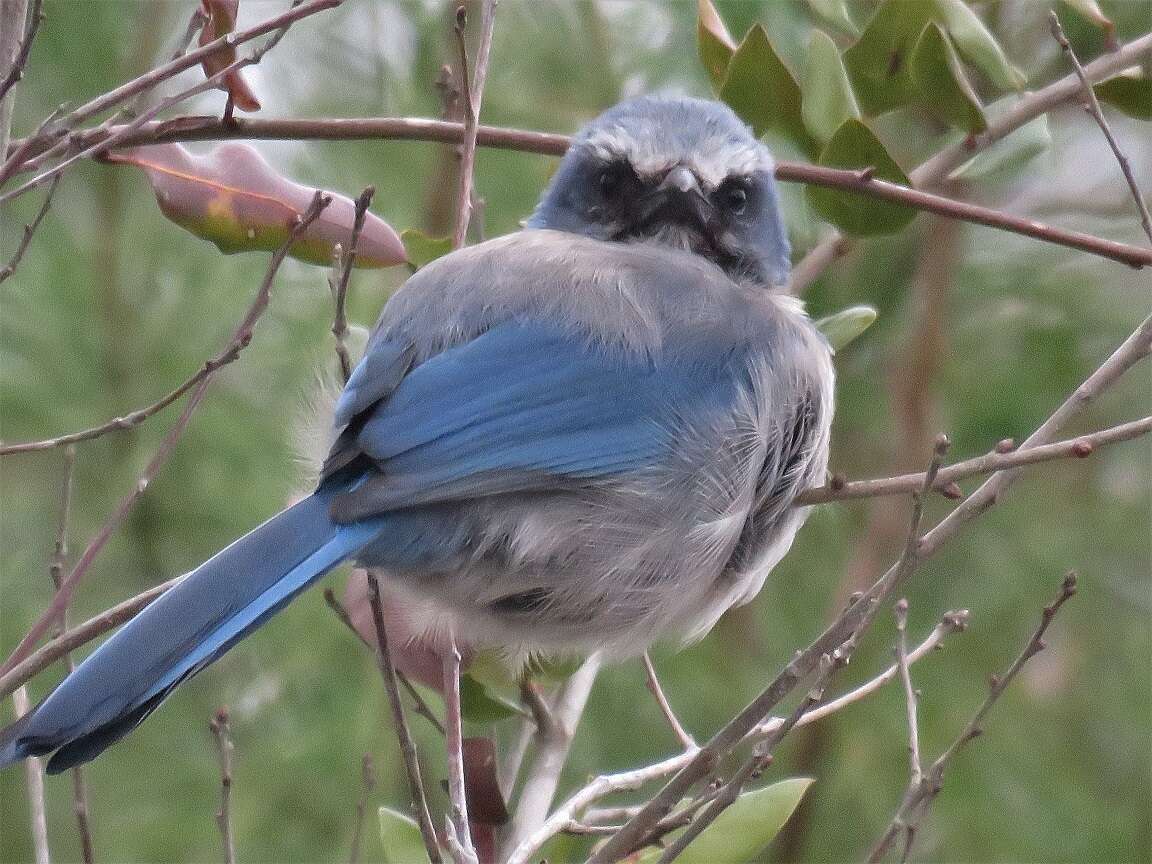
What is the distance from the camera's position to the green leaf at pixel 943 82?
11.5ft

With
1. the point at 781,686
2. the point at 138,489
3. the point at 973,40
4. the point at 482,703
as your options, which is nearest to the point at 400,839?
the point at 482,703

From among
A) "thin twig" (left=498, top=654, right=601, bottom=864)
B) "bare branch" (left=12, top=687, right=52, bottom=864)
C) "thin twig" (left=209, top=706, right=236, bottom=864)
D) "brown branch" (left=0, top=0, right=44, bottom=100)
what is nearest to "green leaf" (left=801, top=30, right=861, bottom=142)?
"thin twig" (left=498, top=654, right=601, bottom=864)

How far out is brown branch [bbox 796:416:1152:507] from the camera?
261 centimetres

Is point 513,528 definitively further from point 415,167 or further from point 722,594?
point 415,167

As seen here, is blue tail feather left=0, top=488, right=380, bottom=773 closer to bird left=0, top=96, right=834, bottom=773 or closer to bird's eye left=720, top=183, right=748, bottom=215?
bird left=0, top=96, right=834, bottom=773

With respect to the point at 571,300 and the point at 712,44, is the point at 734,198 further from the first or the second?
the point at 571,300

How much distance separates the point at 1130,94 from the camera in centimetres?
366

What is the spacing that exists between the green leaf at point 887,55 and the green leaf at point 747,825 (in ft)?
5.00

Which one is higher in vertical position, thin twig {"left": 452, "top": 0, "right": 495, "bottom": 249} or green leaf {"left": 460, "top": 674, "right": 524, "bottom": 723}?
thin twig {"left": 452, "top": 0, "right": 495, "bottom": 249}

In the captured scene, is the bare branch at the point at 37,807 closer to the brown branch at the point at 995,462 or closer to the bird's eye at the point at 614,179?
the brown branch at the point at 995,462

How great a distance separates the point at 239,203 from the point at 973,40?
5.09 ft

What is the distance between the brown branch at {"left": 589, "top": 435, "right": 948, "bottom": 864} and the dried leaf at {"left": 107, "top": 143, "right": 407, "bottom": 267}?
46.6 inches

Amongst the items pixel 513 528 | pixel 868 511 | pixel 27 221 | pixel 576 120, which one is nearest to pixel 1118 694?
pixel 868 511

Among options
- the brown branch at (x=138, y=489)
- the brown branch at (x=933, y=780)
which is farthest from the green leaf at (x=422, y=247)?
the brown branch at (x=933, y=780)
